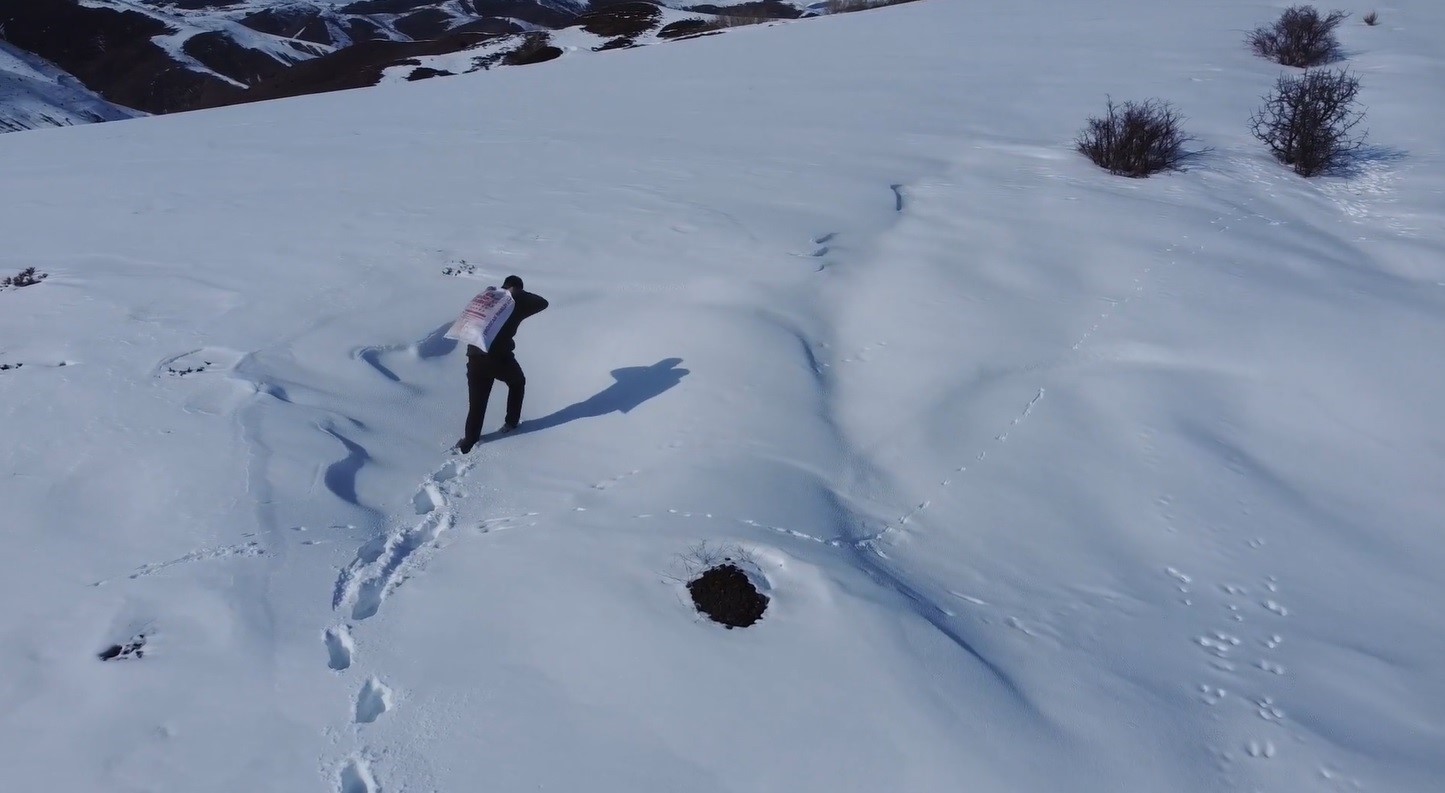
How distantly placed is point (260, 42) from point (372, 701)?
254 ft

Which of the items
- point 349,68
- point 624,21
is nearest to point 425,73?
point 349,68

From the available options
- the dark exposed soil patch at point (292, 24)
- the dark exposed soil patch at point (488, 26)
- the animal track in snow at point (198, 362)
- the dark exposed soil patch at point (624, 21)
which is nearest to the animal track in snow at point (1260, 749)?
the animal track in snow at point (198, 362)

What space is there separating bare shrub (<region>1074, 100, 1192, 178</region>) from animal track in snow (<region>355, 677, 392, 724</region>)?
31.0 ft

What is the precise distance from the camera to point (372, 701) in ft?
10.5

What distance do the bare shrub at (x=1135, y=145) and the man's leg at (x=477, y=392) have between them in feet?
25.7

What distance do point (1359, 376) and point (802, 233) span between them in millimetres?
4300

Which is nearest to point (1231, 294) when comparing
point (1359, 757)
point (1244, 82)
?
point (1359, 757)

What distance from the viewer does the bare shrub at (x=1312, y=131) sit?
32.9ft

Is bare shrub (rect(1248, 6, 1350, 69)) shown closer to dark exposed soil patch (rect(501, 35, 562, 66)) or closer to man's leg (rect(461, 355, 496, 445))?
man's leg (rect(461, 355, 496, 445))

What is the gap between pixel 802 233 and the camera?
7.93m

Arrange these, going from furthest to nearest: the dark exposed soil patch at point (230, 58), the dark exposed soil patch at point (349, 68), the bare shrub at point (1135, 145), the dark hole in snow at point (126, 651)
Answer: the dark exposed soil patch at point (230, 58), the dark exposed soil patch at point (349, 68), the bare shrub at point (1135, 145), the dark hole in snow at point (126, 651)

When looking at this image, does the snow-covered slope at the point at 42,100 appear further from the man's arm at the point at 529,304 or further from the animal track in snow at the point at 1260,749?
the animal track in snow at the point at 1260,749

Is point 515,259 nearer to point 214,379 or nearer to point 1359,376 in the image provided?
point 214,379

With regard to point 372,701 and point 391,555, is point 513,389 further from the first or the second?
point 372,701
